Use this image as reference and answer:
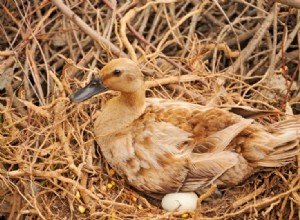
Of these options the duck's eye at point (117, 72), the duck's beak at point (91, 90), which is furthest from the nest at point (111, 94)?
the duck's eye at point (117, 72)

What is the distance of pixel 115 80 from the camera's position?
384 cm

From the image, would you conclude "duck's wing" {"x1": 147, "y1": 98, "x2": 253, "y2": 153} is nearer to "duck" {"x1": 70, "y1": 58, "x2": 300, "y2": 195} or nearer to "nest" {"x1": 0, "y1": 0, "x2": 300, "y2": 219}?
"duck" {"x1": 70, "y1": 58, "x2": 300, "y2": 195}

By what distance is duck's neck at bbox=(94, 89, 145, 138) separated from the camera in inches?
156

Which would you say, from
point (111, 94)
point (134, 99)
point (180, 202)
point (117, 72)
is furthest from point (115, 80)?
point (180, 202)

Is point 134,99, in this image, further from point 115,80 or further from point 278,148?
point 278,148

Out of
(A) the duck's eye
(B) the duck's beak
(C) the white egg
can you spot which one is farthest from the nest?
(A) the duck's eye

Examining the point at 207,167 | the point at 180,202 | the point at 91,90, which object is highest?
the point at 91,90

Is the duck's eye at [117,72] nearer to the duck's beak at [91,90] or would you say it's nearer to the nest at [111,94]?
the duck's beak at [91,90]

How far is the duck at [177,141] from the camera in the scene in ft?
12.6

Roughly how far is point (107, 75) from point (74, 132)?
0.42m

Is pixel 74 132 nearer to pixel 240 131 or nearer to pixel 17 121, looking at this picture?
pixel 17 121

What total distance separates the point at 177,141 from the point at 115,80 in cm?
40

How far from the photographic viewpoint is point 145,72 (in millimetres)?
4402

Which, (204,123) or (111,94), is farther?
(111,94)
